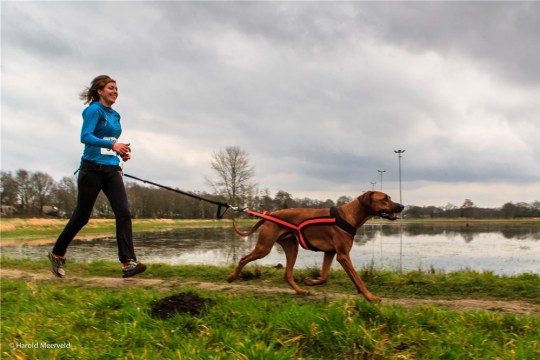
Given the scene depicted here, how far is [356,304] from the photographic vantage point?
321cm

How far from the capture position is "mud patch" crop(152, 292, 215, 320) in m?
3.35

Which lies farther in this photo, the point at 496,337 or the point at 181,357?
the point at 496,337

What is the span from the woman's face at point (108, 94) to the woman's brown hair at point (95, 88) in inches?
2.4

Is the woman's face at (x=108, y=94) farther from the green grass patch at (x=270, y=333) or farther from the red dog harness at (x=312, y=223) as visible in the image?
the green grass patch at (x=270, y=333)

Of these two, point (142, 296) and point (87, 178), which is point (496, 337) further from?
point (87, 178)

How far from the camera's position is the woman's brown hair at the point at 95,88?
5355mm

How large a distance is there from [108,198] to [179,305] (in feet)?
8.15

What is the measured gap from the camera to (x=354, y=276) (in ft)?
14.1

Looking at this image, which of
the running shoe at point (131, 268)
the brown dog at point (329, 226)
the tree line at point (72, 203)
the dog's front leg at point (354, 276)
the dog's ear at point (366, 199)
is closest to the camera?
the dog's front leg at point (354, 276)

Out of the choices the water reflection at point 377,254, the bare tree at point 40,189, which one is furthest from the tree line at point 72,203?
the water reflection at point 377,254

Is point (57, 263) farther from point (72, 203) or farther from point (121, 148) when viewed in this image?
point (72, 203)

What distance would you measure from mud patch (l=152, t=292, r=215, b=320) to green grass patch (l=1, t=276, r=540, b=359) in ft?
0.26

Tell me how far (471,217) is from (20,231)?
104141mm

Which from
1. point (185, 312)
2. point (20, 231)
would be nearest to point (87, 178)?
point (185, 312)
